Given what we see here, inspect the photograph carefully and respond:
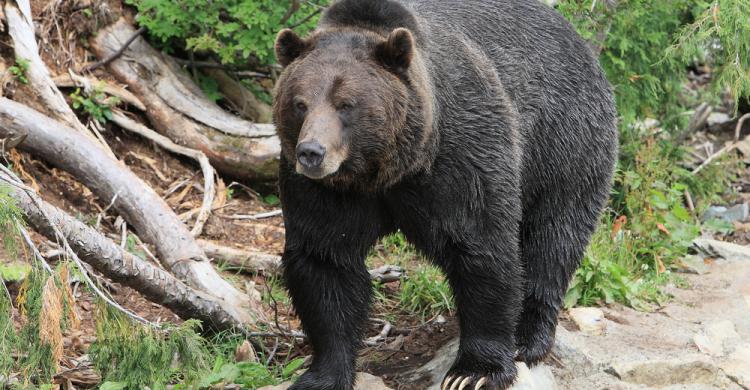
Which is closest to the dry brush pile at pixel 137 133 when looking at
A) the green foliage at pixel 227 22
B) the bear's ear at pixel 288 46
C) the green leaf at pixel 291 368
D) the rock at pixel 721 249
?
the green foliage at pixel 227 22

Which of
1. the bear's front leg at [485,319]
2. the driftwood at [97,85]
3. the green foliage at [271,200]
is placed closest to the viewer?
the bear's front leg at [485,319]

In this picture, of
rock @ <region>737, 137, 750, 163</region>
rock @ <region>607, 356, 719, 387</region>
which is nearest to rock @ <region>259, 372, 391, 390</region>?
rock @ <region>607, 356, 719, 387</region>

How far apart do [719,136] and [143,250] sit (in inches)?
298

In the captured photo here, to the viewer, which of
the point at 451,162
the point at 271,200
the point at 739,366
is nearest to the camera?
the point at 451,162

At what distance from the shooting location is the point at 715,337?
6523 mm

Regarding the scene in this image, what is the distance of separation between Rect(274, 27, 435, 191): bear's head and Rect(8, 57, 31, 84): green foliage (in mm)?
3711

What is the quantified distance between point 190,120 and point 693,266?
15.0 feet

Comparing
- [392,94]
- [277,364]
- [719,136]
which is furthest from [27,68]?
[719,136]

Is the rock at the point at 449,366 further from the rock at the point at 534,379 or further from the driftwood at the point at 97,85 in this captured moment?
the driftwood at the point at 97,85

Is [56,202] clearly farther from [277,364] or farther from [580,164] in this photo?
[580,164]

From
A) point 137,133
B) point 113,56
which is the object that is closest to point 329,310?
point 137,133

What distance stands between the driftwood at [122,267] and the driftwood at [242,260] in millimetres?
1005

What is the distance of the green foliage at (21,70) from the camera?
24.7ft

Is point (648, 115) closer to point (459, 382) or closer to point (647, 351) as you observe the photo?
point (647, 351)
